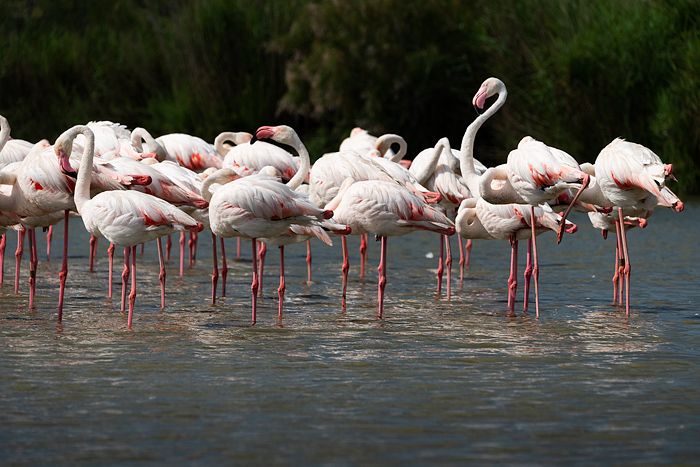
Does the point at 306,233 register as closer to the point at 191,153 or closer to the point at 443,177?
the point at 443,177

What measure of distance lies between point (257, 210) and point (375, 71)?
1416 cm

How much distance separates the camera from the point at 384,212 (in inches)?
313

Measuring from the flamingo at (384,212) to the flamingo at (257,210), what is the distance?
442 mm

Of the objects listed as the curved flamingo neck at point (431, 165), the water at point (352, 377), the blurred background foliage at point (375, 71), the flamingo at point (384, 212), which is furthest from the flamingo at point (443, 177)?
the blurred background foliage at point (375, 71)

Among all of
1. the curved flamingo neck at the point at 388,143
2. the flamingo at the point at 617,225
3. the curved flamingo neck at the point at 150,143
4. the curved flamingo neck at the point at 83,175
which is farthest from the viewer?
the curved flamingo neck at the point at 388,143

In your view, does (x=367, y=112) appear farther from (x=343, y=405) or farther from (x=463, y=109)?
(x=343, y=405)

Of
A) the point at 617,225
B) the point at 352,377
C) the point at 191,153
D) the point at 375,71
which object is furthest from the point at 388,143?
the point at 375,71

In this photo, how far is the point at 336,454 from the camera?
426 cm

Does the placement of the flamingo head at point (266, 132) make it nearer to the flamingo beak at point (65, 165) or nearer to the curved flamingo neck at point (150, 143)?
the flamingo beak at point (65, 165)

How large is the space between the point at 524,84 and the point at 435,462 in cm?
1652

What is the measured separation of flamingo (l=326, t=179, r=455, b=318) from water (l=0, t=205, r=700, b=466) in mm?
655

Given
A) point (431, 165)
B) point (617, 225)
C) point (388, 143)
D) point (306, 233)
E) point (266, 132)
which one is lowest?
point (306, 233)

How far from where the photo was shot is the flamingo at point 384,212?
7965 mm

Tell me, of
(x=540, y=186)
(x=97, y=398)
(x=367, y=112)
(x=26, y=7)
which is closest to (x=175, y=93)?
(x=367, y=112)
